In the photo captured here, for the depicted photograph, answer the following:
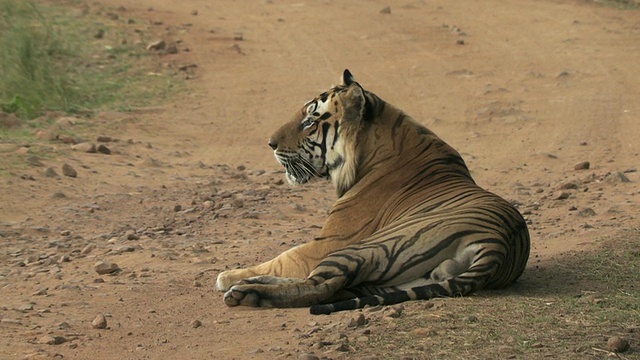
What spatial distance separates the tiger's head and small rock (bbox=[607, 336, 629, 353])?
2346 millimetres

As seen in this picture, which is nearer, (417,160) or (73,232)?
(417,160)

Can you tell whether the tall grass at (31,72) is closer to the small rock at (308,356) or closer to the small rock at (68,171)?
the small rock at (68,171)

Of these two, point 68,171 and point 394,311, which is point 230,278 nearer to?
point 394,311

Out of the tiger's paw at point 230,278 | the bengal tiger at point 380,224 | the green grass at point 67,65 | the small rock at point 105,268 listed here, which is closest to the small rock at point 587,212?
the bengal tiger at point 380,224

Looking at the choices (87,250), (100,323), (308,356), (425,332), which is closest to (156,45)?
(87,250)

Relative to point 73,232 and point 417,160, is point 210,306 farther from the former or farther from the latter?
point 73,232

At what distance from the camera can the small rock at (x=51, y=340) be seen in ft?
20.3

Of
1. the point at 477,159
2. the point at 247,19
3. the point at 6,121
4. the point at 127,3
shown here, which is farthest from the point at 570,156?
the point at 127,3

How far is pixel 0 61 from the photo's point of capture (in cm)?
1303

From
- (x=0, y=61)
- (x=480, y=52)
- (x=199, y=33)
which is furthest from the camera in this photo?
(x=199, y=33)

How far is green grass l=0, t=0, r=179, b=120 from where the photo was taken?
502 inches

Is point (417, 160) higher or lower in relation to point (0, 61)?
higher

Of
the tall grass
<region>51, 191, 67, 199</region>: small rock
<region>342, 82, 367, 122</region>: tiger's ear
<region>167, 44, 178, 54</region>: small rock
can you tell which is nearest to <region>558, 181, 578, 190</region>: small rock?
<region>342, 82, 367, 122</region>: tiger's ear

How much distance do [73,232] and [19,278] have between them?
1.34 m
